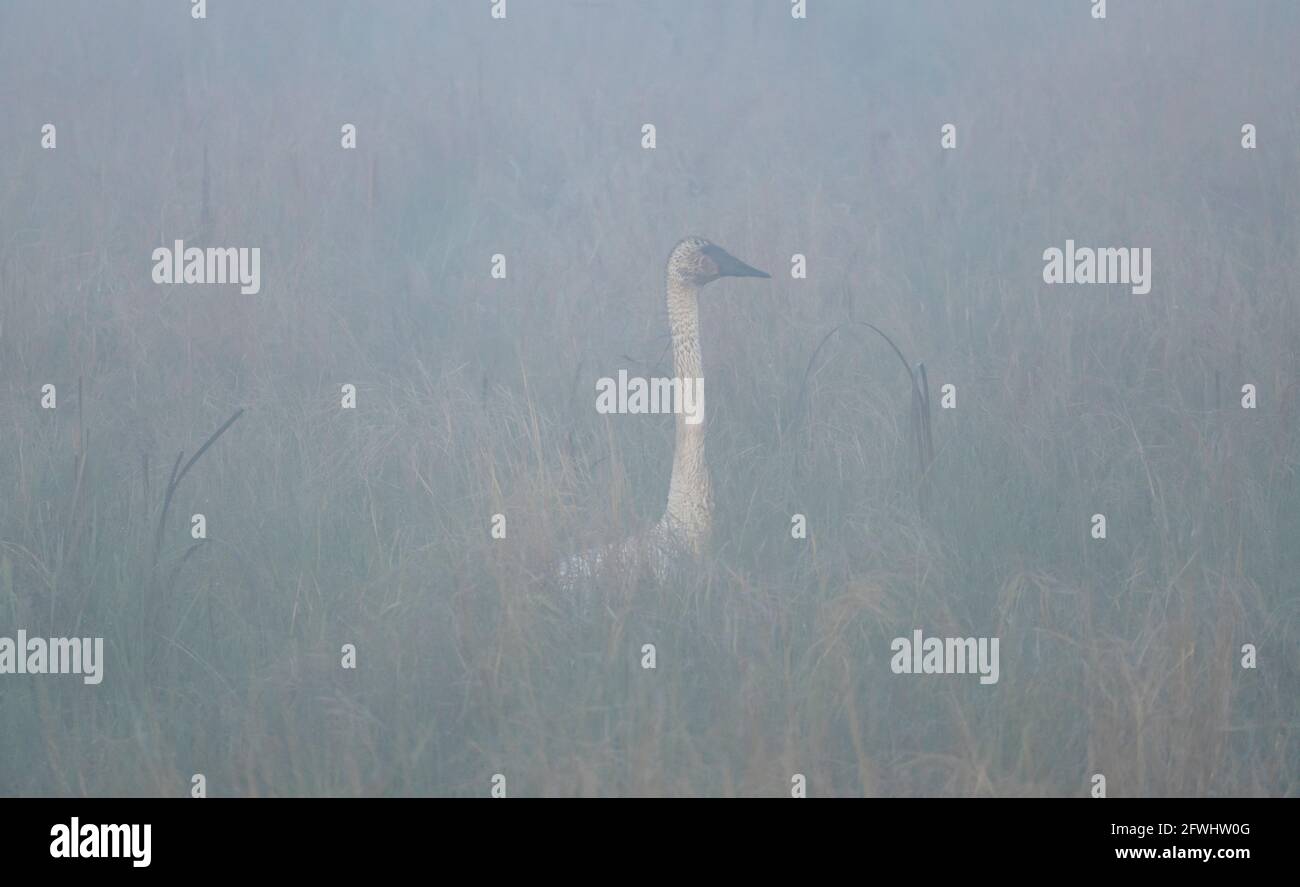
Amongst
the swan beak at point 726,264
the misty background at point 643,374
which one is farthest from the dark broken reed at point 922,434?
the swan beak at point 726,264

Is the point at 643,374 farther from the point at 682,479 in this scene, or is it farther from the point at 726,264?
the point at 682,479

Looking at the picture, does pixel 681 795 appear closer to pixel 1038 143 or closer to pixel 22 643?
pixel 22 643

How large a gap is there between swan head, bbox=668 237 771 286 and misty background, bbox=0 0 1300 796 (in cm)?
Answer: 68

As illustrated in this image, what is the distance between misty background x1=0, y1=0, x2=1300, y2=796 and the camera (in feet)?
12.1

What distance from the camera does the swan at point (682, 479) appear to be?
13.6ft

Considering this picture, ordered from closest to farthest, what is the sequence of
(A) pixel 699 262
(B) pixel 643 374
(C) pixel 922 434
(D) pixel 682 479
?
(D) pixel 682 479 → (A) pixel 699 262 → (C) pixel 922 434 → (B) pixel 643 374

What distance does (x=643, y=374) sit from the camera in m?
5.61

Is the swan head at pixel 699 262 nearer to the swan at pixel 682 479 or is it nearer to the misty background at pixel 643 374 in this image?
the swan at pixel 682 479

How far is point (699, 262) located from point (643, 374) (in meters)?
1.03

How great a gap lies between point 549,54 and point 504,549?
13.9 feet

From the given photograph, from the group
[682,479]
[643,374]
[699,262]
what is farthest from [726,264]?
[643,374]

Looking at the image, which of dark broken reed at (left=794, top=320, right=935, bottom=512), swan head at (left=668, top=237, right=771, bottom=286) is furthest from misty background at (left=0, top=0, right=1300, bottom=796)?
swan head at (left=668, top=237, right=771, bottom=286)

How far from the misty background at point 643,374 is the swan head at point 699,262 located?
26.7 inches

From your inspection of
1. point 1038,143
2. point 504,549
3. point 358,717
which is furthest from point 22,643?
point 1038,143
